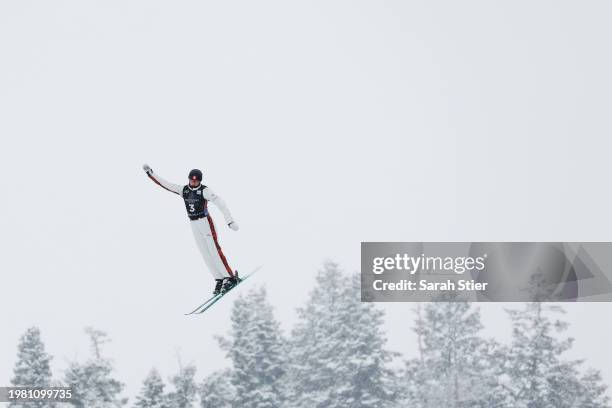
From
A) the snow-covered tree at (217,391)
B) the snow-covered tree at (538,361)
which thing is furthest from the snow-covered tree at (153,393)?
the snow-covered tree at (538,361)

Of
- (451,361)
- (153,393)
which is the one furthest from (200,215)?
(451,361)

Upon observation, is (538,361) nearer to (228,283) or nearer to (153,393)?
(153,393)

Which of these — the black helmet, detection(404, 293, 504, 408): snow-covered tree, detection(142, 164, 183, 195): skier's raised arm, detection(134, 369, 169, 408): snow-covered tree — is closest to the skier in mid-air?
detection(142, 164, 183, 195): skier's raised arm

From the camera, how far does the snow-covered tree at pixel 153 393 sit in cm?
3894

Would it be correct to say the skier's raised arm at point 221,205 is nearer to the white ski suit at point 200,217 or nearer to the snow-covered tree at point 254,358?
the white ski suit at point 200,217

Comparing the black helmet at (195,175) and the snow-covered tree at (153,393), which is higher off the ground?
the snow-covered tree at (153,393)

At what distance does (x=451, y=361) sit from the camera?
54031 millimetres

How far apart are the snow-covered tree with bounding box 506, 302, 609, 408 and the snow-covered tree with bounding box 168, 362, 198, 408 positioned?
44.1ft

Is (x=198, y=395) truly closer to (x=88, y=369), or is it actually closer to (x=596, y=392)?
(x=88, y=369)

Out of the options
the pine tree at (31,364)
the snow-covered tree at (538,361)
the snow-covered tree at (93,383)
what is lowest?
the snow-covered tree at (93,383)

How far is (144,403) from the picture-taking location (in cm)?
3906

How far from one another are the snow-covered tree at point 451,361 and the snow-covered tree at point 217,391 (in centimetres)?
855

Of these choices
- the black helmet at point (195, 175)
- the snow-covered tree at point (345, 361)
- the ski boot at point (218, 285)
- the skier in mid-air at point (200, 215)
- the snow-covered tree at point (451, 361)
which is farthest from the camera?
the snow-covered tree at point (451, 361)

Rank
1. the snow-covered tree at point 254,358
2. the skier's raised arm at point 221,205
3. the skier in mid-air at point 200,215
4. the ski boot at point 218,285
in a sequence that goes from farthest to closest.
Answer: the snow-covered tree at point 254,358 < the ski boot at point 218,285 < the skier in mid-air at point 200,215 < the skier's raised arm at point 221,205
